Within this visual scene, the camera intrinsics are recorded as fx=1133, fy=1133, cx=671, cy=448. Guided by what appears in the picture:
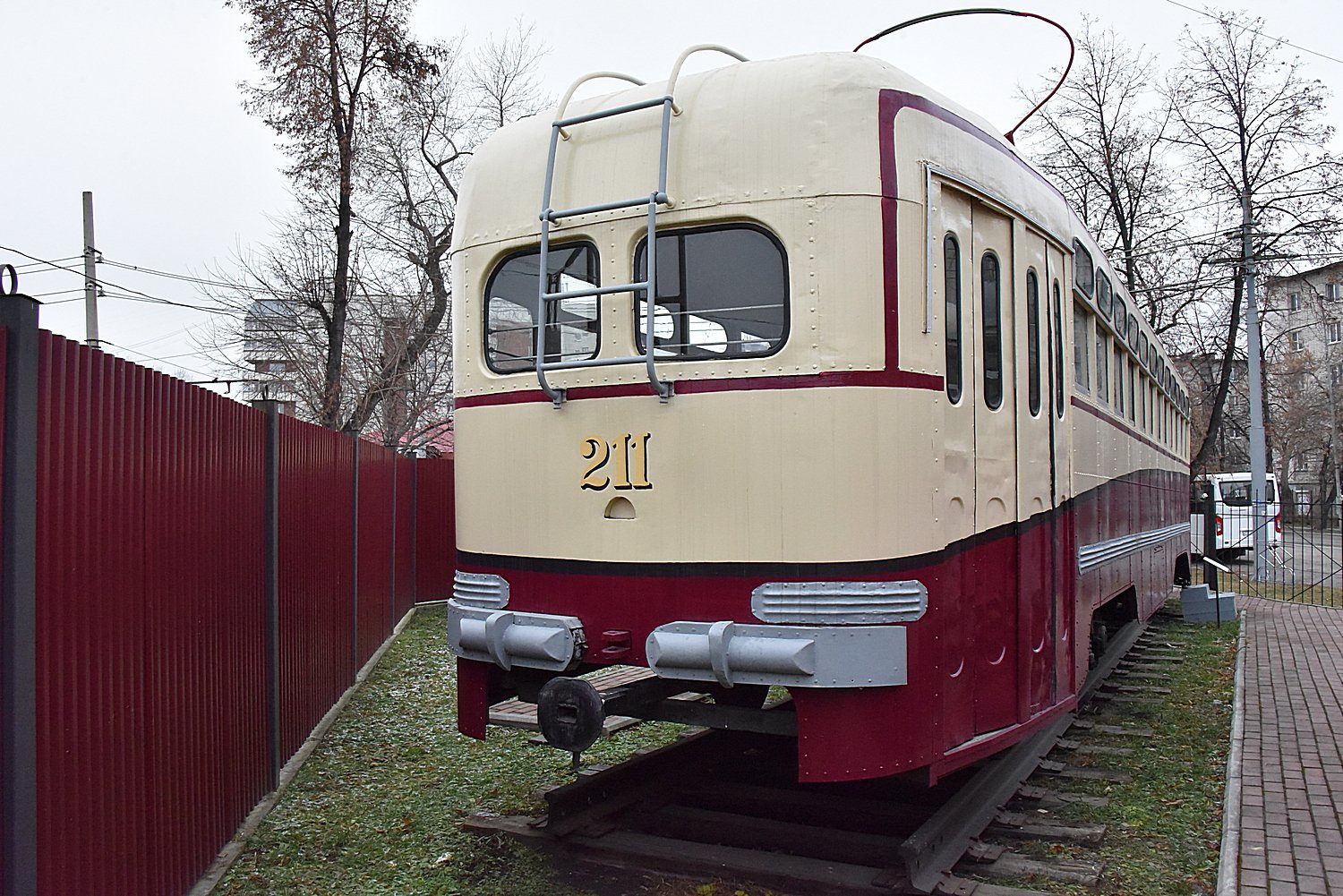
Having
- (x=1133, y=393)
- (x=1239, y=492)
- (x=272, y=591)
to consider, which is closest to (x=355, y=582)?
(x=272, y=591)

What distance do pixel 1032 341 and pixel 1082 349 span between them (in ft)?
4.24

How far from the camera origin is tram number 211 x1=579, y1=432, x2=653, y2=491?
486 cm

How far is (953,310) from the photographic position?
508 centimetres

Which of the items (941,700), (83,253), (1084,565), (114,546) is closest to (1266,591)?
(1084,565)

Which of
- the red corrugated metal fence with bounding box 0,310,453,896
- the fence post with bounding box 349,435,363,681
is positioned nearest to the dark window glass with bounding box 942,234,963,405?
the red corrugated metal fence with bounding box 0,310,453,896

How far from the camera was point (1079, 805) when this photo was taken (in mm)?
6270

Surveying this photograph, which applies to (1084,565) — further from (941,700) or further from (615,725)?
(615,725)

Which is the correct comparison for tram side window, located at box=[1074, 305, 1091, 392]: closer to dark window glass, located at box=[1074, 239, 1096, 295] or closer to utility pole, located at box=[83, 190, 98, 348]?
dark window glass, located at box=[1074, 239, 1096, 295]

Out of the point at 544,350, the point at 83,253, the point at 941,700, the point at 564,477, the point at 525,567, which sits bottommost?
the point at 941,700

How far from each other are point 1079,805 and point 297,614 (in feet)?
16.0

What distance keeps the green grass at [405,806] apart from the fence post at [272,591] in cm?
37

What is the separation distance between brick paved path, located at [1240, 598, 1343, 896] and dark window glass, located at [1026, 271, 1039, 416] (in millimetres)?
2396

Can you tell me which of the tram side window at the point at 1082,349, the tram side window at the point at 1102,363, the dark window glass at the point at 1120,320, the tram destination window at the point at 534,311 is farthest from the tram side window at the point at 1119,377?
the tram destination window at the point at 534,311

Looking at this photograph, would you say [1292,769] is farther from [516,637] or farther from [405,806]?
[405,806]
